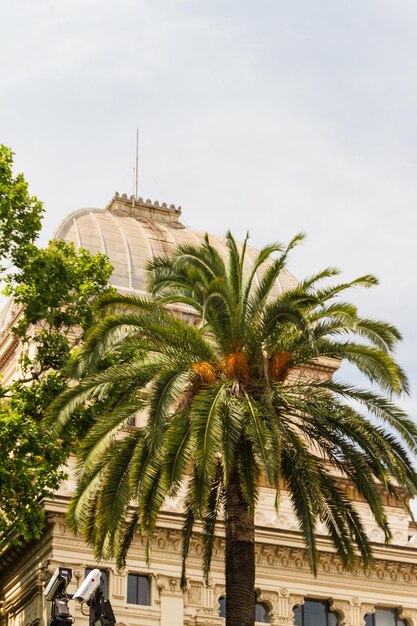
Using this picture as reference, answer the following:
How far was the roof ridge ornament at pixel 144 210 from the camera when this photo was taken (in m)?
60.7

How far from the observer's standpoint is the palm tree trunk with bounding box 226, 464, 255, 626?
28578 millimetres

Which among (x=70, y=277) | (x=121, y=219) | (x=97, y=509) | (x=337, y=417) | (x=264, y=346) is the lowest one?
(x=97, y=509)

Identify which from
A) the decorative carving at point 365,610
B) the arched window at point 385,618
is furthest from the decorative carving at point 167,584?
the arched window at point 385,618

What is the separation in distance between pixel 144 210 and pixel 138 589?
23.4 metres

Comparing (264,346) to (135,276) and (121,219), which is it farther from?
(121,219)

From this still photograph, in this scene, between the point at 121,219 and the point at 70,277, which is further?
the point at 121,219

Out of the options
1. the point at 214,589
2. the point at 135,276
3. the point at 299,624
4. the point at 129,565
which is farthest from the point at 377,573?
the point at 135,276

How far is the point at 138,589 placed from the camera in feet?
139

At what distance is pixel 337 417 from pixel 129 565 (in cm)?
1513

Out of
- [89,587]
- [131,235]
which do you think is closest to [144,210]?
[131,235]

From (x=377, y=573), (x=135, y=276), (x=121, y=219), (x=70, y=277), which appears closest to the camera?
(x=70, y=277)

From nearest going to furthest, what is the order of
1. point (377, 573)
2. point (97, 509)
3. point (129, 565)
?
point (97, 509)
point (129, 565)
point (377, 573)

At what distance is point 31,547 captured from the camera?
43000 mm

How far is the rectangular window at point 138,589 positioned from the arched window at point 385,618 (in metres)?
8.47
